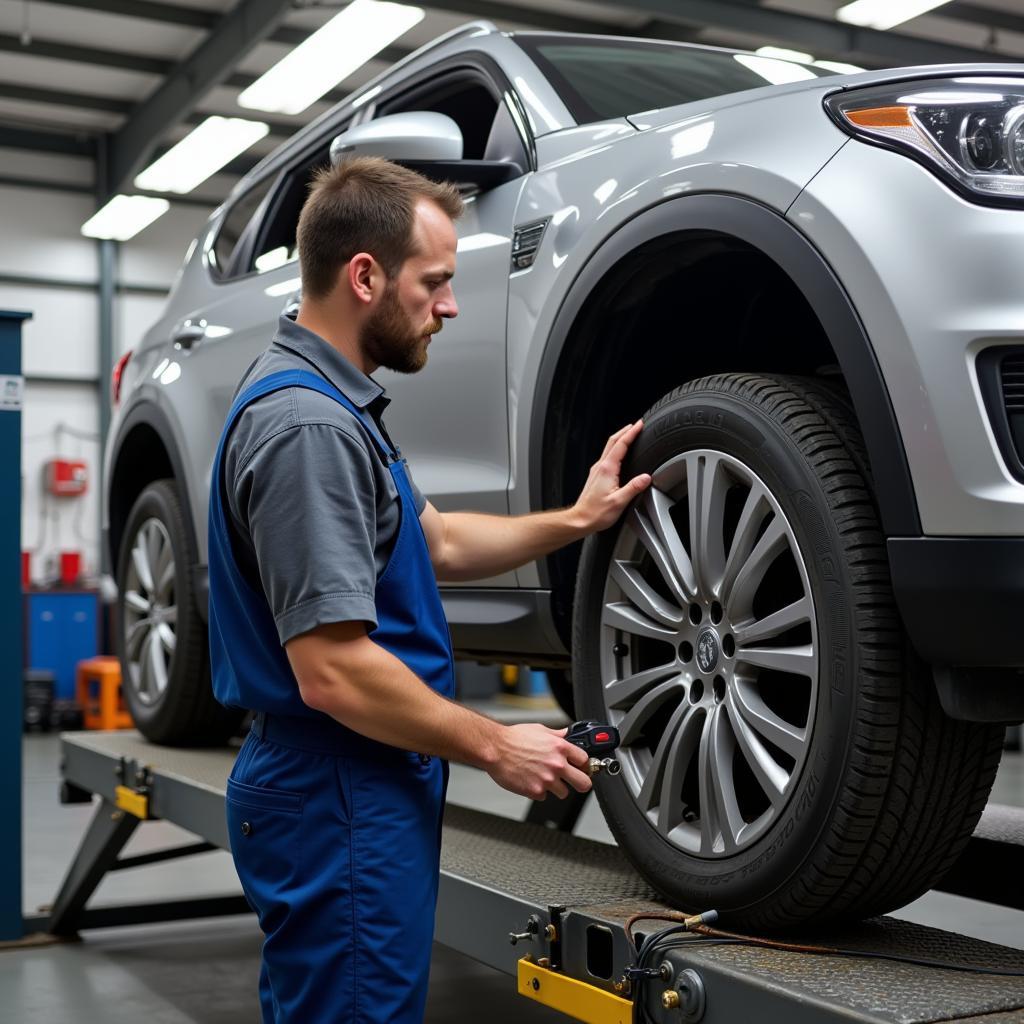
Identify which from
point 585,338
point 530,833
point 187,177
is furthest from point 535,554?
point 187,177

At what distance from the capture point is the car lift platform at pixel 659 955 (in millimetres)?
1490

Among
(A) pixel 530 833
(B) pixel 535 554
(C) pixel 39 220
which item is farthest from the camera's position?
(C) pixel 39 220

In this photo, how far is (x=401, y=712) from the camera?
5.19 feet

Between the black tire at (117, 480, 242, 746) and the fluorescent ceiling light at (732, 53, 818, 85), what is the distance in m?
1.84

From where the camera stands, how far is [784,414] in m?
1.72

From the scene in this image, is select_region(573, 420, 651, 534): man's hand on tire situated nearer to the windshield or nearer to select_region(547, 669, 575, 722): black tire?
the windshield

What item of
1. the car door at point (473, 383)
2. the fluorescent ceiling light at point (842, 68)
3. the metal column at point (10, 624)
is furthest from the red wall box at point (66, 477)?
the car door at point (473, 383)

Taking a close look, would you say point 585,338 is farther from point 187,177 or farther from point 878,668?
point 187,177

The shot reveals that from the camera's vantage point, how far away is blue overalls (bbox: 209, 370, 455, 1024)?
1.64 m

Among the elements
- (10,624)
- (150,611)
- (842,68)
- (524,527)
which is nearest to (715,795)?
(524,527)

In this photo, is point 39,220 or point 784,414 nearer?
point 784,414

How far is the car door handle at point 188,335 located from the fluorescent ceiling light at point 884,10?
6117 mm

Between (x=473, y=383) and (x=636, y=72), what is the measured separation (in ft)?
2.68

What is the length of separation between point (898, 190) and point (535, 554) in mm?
849
